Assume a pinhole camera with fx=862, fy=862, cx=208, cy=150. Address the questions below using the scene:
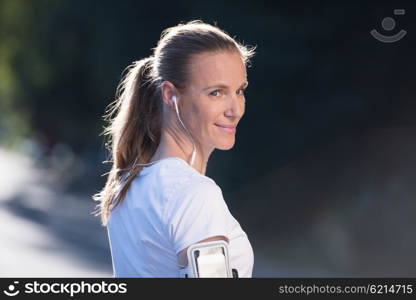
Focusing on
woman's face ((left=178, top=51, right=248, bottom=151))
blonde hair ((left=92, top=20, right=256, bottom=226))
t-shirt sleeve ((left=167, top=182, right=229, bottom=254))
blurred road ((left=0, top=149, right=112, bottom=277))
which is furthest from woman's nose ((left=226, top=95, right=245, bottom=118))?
blurred road ((left=0, top=149, right=112, bottom=277))

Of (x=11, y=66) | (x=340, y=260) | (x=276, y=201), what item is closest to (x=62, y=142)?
(x=11, y=66)

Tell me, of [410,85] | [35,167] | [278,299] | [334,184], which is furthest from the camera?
[35,167]

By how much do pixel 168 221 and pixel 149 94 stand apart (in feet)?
1.61

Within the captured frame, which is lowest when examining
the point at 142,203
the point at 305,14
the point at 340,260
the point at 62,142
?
the point at 142,203

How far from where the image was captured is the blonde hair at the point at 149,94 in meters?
2.19

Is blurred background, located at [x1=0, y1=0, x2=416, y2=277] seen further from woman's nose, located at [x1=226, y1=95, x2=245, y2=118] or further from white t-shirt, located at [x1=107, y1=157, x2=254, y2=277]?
white t-shirt, located at [x1=107, y1=157, x2=254, y2=277]

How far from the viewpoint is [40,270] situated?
1230 cm

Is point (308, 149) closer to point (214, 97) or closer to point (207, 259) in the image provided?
point (214, 97)

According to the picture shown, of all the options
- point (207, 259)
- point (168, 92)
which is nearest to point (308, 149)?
point (168, 92)

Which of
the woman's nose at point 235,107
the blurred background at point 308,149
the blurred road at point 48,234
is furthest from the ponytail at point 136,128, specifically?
the blurred road at point 48,234

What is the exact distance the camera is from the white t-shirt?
6.58ft

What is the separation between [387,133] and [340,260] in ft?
6.43

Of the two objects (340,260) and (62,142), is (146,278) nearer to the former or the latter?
(340,260)

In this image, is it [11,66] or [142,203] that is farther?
[11,66]
